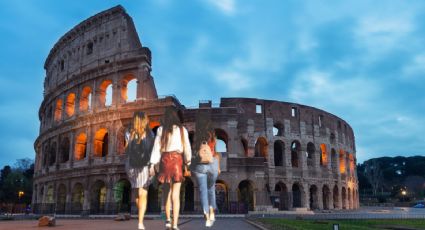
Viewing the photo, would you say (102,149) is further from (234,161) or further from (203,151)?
(203,151)

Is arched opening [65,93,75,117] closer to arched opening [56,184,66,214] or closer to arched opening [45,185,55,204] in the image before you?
arched opening [56,184,66,214]

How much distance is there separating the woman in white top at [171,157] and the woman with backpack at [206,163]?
0.15 m

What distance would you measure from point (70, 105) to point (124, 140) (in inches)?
402

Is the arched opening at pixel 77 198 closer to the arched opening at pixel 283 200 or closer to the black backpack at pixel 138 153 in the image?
the arched opening at pixel 283 200

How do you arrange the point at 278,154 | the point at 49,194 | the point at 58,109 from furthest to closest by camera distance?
the point at 278,154 → the point at 58,109 → the point at 49,194

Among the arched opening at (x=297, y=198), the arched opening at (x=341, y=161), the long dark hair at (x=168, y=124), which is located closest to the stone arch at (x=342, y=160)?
the arched opening at (x=341, y=161)

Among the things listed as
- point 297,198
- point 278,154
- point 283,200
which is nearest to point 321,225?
point 283,200

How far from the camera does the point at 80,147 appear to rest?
34500 mm

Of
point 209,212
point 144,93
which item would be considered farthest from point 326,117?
point 209,212

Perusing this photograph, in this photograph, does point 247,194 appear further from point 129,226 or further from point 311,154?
point 129,226

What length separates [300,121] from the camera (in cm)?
3781

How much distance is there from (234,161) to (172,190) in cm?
2571

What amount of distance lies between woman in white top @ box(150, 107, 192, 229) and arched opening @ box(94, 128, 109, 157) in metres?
29.5

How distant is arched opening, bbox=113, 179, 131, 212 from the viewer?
98.8 ft
